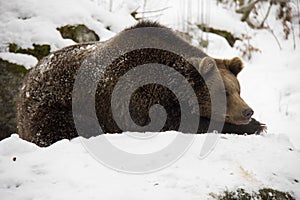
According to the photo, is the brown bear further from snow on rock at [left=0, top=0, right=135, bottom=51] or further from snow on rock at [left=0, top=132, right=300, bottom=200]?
snow on rock at [left=0, top=0, right=135, bottom=51]

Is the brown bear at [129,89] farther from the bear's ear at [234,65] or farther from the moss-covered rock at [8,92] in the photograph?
the moss-covered rock at [8,92]

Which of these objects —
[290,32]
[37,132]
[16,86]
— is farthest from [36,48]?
[290,32]

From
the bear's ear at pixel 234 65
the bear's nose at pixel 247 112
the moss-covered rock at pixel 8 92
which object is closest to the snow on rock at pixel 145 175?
the bear's nose at pixel 247 112

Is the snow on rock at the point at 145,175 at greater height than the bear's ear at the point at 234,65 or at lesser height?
lesser

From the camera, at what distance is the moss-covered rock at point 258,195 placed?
6.94 feet

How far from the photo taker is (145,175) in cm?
223

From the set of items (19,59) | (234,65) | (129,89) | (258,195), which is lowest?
(19,59)

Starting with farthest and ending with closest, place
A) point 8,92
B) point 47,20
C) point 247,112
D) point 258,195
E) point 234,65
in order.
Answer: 1. point 47,20
2. point 8,92
3. point 234,65
4. point 247,112
5. point 258,195

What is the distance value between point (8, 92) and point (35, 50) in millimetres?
832

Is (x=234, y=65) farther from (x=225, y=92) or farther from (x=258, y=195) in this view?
(x=258, y=195)

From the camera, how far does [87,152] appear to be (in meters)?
2.45

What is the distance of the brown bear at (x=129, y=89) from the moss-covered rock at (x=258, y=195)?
3.69 ft

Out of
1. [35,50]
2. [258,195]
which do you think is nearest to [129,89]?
[258,195]

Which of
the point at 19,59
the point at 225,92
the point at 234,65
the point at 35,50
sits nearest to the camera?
the point at 225,92
